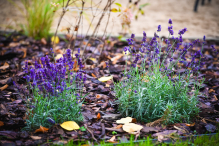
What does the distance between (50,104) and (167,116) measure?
95 cm

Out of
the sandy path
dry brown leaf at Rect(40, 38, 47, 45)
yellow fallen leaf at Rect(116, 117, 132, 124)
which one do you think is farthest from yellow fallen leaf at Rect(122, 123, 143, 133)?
the sandy path

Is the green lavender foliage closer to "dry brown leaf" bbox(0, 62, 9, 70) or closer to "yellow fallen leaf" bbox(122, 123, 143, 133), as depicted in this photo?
"yellow fallen leaf" bbox(122, 123, 143, 133)

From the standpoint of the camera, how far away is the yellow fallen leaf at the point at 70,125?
153 centimetres

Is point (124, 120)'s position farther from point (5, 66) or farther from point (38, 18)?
point (38, 18)

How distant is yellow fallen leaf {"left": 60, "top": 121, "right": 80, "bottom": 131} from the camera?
60.2 inches

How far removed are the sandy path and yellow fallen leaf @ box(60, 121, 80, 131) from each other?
8.46ft

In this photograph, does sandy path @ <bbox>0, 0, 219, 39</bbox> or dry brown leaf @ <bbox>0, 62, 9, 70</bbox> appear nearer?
dry brown leaf @ <bbox>0, 62, 9, 70</bbox>

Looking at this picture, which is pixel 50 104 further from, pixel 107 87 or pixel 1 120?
pixel 107 87

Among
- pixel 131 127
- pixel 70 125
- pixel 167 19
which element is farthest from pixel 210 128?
pixel 167 19

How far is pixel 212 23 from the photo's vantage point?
5668 millimetres

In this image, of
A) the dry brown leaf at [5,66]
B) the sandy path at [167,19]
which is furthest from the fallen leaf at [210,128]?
the sandy path at [167,19]

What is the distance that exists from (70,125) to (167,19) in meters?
5.16

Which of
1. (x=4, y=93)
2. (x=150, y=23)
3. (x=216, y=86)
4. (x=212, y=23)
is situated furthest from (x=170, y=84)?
(x=212, y=23)

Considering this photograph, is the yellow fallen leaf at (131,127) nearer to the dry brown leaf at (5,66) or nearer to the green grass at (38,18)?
the dry brown leaf at (5,66)
